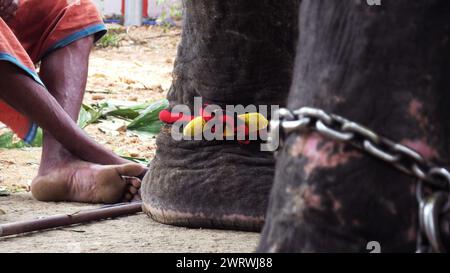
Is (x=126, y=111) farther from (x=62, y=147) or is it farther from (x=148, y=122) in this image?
(x=62, y=147)

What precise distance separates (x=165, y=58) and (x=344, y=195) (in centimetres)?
560

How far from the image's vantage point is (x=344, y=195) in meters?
1.03

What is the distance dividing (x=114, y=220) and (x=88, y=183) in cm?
28

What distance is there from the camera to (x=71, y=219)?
204 centimetres

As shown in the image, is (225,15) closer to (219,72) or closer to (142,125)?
(219,72)

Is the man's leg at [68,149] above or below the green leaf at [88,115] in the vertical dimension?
above

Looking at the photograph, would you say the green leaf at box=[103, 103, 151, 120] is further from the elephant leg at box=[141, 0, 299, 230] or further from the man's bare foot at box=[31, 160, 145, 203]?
the elephant leg at box=[141, 0, 299, 230]

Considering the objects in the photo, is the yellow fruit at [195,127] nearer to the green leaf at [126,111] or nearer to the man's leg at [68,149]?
the man's leg at [68,149]

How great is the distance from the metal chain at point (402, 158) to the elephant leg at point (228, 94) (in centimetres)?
91

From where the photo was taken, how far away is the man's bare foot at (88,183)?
235 centimetres

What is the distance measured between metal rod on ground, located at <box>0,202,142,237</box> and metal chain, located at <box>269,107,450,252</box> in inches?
41.1

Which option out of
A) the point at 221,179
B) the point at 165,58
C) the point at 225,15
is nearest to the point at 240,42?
the point at 225,15

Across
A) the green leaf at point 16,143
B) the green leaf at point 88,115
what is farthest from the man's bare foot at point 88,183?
the green leaf at point 88,115

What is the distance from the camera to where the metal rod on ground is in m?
1.93
